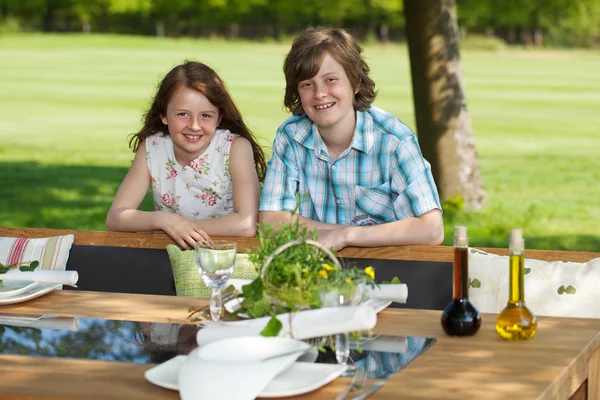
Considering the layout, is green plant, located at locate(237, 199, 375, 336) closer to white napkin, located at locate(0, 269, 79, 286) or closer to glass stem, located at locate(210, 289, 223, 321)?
glass stem, located at locate(210, 289, 223, 321)

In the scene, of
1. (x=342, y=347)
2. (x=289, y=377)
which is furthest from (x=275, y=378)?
(x=342, y=347)

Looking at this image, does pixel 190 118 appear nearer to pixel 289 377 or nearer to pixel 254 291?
pixel 254 291

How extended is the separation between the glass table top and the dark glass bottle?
0.07m

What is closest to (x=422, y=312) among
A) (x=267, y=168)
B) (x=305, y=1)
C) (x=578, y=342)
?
(x=578, y=342)

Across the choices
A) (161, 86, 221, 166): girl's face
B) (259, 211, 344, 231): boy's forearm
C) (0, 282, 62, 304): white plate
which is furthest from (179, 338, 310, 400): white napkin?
(161, 86, 221, 166): girl's face

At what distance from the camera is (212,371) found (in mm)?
2461

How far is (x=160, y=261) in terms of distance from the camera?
4297 millimetres

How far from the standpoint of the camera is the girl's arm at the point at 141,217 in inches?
167

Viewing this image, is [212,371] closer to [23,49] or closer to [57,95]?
[57,95]

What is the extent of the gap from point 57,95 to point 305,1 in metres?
26.4

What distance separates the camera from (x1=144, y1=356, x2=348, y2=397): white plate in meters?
2.50

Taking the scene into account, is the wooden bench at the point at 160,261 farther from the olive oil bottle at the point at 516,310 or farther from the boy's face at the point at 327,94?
the olive oil bottle at the point at 516,310

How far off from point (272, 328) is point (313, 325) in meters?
0.12

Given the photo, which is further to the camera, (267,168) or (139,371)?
(267,168)
